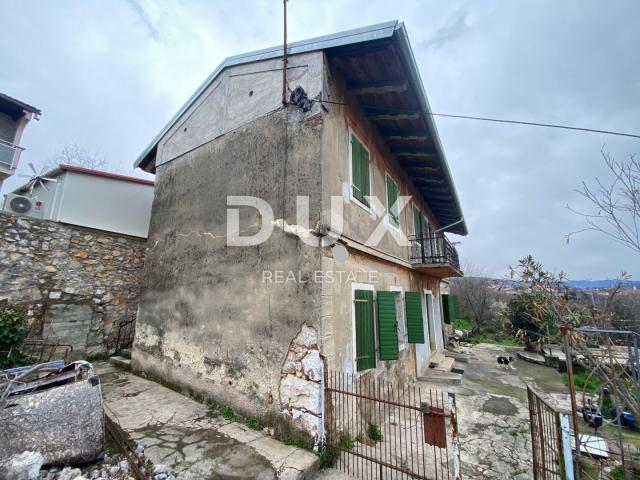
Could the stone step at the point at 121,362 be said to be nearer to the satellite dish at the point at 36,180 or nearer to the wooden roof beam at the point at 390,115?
the satellite dish at the point at 36,180

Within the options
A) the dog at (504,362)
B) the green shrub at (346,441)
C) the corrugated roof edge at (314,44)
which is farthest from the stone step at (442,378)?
the corrugated roof edge at (314,44)

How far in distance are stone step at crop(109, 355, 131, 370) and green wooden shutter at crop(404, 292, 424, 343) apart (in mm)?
7057

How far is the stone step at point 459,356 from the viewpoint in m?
11.3

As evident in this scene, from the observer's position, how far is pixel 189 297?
6.07 meters

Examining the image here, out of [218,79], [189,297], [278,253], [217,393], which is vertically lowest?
[217,393]

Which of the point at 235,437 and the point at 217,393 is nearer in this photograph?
the point at 235,437

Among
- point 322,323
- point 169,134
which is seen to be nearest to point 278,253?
point 322,323

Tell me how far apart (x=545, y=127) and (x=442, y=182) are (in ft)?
17.4

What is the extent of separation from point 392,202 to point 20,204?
9980mm

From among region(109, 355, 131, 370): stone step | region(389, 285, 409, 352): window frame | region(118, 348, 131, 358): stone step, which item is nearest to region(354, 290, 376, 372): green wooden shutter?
region(389, 285, 409, 352): window frame

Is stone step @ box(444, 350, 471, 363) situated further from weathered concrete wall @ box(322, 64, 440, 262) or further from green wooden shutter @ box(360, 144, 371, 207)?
green wooden shutter @ box(360, 144, 371, 207)

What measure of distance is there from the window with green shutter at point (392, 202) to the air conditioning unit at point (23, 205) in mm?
9461

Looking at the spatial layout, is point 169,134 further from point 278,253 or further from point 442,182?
point 442,182

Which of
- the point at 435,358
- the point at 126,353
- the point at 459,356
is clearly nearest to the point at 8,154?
the point at 126,353
